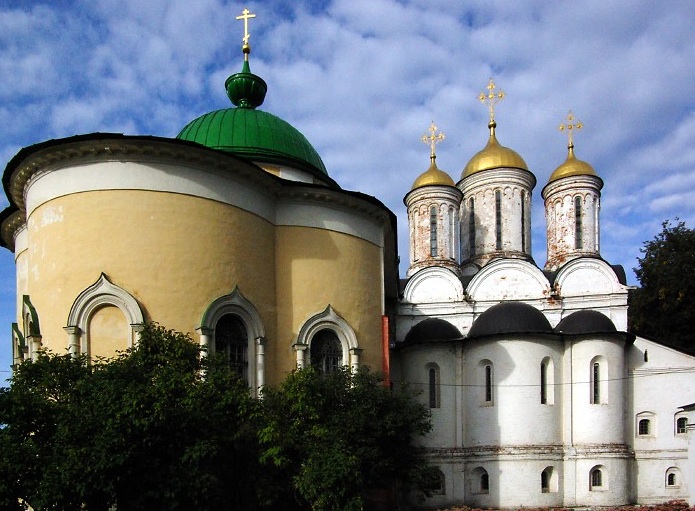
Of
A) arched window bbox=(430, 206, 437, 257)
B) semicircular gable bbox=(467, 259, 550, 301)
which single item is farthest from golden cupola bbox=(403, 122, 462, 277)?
semicircular gable bbox=(467, 259, 550, 301)

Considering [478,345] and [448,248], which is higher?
[448,248]

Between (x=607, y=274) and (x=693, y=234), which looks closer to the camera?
(x=607, y=274)

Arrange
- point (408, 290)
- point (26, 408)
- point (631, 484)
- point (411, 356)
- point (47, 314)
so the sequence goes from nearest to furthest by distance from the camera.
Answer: point (26, 408)
point (47, 314)
point (631, 484)
point (411, 356)
point (408, 290)

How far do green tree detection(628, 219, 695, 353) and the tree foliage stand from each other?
17166 millimetres

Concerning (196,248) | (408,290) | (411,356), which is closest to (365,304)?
(196,248)

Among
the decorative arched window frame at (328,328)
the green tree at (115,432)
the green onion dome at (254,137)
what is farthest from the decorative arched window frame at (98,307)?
the green onion dome at (254,137)

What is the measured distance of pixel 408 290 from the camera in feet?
86.6

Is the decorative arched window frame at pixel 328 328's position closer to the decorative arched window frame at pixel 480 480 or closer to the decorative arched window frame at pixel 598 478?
the decorative arched window frame at pixel 480 480

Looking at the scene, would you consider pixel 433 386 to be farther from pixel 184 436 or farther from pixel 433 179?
pixel 184 436

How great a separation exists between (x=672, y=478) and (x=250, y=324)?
14.6 metres

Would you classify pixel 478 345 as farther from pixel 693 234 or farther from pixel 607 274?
pixel 693 234

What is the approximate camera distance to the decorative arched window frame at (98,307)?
14281 mm

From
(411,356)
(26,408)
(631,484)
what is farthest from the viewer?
(411,356)

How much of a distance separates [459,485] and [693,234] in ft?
46.8
